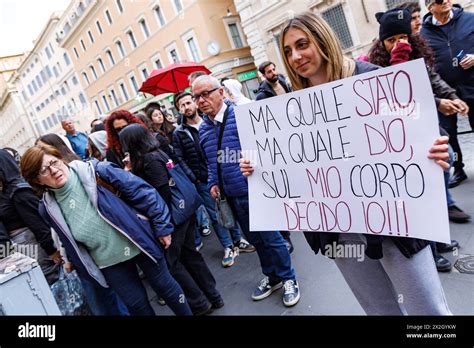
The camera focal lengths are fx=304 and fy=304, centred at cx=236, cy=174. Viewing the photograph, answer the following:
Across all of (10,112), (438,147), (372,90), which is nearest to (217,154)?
(372,90)

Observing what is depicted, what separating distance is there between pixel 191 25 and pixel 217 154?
18.6 m

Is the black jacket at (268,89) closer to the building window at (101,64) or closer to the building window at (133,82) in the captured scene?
the building window at (133,82)

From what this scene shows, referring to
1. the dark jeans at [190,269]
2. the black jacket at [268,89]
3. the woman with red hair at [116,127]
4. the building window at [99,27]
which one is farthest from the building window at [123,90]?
the dark jeans at [190,269]

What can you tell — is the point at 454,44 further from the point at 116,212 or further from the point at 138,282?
the point at 138,282

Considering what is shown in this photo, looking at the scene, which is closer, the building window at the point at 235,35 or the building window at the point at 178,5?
the building window at the point at 178,5

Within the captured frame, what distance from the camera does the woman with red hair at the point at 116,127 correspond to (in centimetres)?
281

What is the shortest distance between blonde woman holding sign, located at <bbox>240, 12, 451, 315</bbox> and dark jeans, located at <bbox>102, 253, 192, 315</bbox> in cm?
127

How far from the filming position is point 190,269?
2.64m

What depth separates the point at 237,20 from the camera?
1928cm

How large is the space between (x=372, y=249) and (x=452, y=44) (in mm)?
2591

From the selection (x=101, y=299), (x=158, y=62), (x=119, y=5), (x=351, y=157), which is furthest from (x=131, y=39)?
(x=351, y=157)

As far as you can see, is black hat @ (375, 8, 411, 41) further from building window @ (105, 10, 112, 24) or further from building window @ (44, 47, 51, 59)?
building window @ (44, 47, 51, 59)

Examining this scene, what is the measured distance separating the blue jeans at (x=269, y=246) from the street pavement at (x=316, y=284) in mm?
221

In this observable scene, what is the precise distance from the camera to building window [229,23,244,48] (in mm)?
19062
